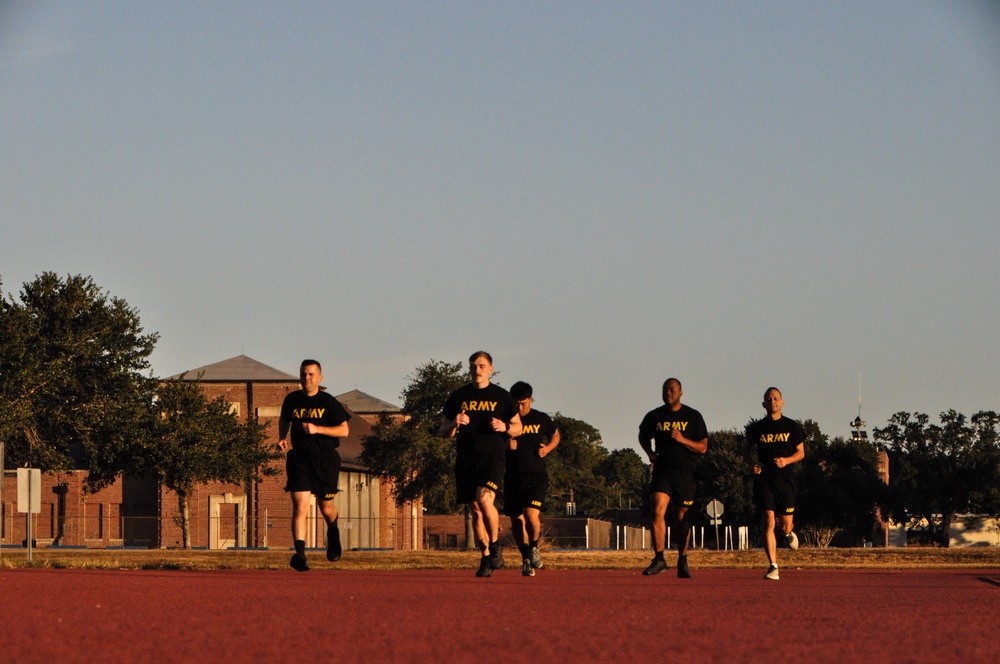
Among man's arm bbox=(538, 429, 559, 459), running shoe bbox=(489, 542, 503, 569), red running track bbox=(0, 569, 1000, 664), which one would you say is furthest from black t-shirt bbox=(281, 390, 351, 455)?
man's arm bbox=(538, 429, 559, 459)

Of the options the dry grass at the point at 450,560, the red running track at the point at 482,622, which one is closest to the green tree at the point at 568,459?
the dry grass at the point at 450,560

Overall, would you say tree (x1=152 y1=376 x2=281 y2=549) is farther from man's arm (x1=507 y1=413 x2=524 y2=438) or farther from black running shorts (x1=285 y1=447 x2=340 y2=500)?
man's arm (x1=507 y1=413 x2=524 y2=438)

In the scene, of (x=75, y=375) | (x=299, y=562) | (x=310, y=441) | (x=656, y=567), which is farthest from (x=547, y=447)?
(x=75, y=375)

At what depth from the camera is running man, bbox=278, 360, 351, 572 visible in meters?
12.7

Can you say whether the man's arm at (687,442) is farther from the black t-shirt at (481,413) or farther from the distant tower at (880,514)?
the distant tower at (880,514)

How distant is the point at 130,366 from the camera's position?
178 feet

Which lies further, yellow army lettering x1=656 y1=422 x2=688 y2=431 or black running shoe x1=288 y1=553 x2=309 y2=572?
yellow army lettering x1=656 y1=422 x2=688 y2=431

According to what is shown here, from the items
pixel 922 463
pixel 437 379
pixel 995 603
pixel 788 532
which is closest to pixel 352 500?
pixel 437 379

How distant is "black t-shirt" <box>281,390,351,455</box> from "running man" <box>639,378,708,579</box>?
2704 mm

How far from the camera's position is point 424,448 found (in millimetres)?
59062

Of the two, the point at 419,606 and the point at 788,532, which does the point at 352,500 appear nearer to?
the point at 788,532

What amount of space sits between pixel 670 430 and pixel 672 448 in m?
0.18

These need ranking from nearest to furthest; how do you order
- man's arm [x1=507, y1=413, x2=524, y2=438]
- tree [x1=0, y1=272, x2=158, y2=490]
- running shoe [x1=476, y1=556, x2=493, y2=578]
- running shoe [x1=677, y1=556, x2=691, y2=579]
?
running shoe [x1=476, y1=556, x2=493, y2=578] → man's arm [x1=507, y1=413, x2=524, y2=438] → running shoe [x1=677, y1=556, x2=691, y2=579] → tree [x1=0, y1=272, x2=158, y2=490]

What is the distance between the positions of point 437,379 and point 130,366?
39.9 ft
